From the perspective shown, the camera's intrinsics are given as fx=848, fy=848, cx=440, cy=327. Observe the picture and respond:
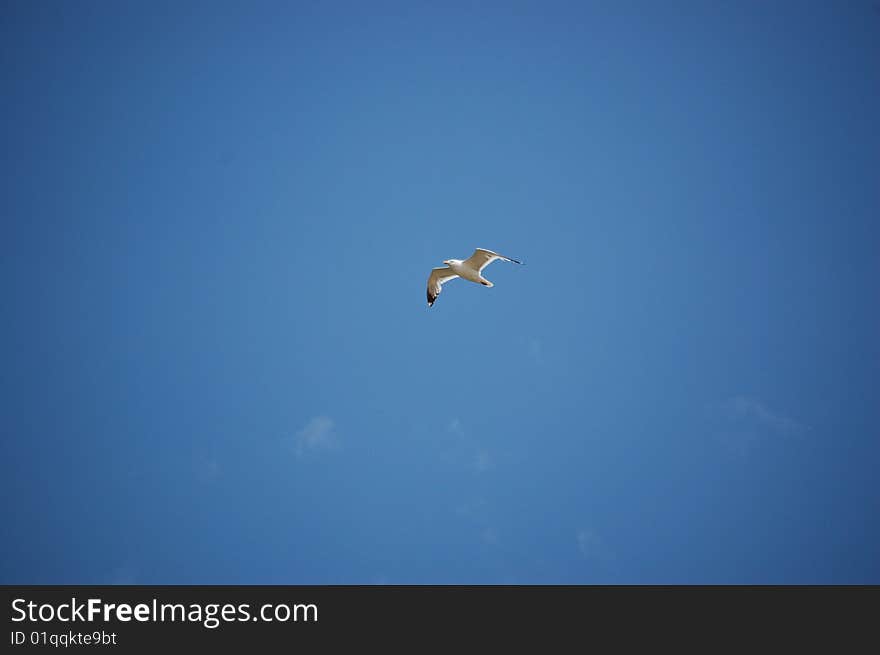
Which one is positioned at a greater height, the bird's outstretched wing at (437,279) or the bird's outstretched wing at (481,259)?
the bird's outstretched wing at (437,279)

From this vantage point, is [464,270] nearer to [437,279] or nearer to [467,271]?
[467,271]

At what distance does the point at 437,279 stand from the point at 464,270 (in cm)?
151

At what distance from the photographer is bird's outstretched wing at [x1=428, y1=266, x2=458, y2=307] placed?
25.3m

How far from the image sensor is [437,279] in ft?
83.6

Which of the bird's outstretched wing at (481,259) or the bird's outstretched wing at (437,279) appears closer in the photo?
the bird's outstretched wing at (481,259)

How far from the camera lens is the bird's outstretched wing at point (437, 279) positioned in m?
25.3
